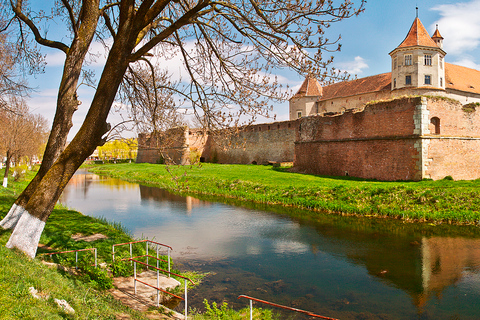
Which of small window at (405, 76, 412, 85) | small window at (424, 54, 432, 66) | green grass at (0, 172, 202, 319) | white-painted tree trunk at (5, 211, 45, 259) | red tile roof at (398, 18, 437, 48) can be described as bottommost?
green grass at (0, 172, 202, 319)

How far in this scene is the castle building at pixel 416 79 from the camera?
30.6 m

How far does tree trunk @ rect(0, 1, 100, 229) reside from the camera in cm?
514

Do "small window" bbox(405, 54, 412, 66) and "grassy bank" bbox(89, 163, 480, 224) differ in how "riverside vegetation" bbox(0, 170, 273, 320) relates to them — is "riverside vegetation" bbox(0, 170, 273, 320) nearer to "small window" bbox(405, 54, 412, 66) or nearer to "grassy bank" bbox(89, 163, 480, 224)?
"grassy bank" bbox(89, 163, 480, 224)

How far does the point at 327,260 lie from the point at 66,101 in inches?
237

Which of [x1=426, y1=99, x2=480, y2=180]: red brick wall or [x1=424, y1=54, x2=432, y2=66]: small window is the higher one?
[x1=424, y1=54, x2=432, y2=66]: small window

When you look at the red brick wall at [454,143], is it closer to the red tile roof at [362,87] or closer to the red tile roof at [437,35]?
the red tile roof at [362,87]

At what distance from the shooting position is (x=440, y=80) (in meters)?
31.2

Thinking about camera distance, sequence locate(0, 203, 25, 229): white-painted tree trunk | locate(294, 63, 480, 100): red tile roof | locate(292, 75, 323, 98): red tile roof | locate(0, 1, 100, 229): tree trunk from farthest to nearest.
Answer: locate(292, 75, 323, 98): red tile roof < locate(294, 63, 480, 100): red tile roof < locate(0, 203, 25, 229): white-painted tree trunk < locate(0, 1, 100, 229): tree trunk

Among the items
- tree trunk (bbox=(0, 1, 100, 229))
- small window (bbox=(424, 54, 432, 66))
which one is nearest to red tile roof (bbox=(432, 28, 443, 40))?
small window (bbox=(424, 54, 432, 66))

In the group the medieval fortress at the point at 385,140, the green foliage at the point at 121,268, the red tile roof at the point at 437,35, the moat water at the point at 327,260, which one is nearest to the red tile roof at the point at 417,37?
the red tile roof at the point at 437,35

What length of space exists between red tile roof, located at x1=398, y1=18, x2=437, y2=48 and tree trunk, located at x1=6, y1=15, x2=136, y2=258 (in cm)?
3235

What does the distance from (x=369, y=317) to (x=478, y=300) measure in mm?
1996

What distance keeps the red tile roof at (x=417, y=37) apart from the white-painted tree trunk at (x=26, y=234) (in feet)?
110

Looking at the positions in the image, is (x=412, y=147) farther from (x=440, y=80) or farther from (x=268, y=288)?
(x=440, y=80)
